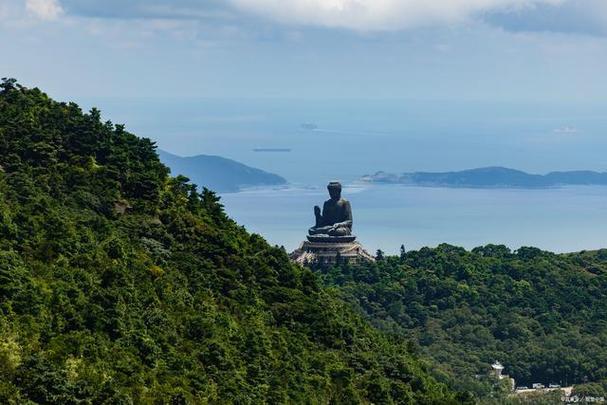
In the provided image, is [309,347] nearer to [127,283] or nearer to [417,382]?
[417,382]

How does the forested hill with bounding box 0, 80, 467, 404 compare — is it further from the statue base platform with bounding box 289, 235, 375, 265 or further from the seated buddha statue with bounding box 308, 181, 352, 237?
the seated buddha statue with bounding box 308, 181, 352, 237

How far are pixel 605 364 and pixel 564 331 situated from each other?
518 centimetres

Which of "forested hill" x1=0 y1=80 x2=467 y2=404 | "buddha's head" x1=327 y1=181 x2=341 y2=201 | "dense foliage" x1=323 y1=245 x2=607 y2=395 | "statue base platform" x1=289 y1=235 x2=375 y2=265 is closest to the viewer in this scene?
"forested hill" x1=0 y1=80 x2=467 y2=404

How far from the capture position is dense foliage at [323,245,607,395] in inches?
2398

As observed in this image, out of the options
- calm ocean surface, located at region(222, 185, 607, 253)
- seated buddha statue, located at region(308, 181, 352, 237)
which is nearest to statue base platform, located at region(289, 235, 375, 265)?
seated buddha statue, located at region(308, 181, 352, 237)

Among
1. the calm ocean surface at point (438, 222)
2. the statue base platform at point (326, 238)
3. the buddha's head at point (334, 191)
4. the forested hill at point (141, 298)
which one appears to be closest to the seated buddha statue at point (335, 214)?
the buddha's head at point (334, 191)

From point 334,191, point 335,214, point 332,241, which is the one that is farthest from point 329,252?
point 334,191

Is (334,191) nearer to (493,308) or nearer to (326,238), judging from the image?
(326,238)

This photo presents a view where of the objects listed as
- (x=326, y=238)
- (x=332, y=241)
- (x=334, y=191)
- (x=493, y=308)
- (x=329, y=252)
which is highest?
(x=334, y=191)

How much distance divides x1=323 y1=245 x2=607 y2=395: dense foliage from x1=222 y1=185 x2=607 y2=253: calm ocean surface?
54.6 metres

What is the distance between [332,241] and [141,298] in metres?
41.5

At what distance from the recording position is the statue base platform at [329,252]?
2904 inches

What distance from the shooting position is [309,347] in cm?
3966

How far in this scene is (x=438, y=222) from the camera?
564ft
